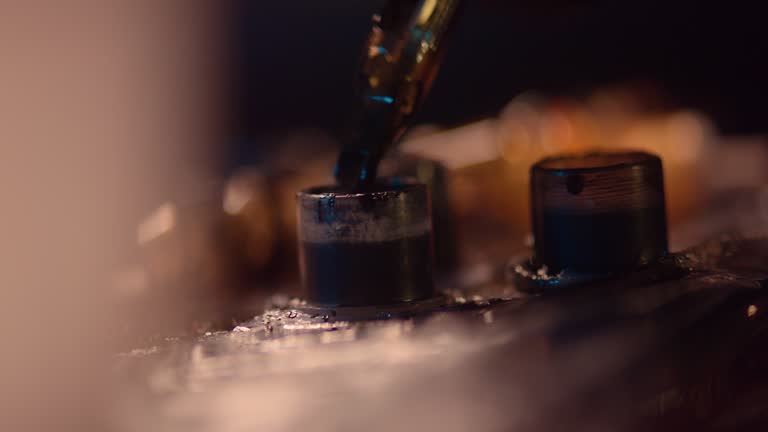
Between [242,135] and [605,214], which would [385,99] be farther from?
[242,135]

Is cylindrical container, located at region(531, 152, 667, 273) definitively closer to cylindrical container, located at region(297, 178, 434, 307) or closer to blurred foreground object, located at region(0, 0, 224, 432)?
cylindrical container, located at region(297, 178, 434, 307)

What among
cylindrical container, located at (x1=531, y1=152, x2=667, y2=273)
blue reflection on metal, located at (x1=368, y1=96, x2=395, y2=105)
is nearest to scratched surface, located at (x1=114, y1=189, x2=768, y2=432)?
cylindrical container, located at (x1=531, y1=152, x2=667, y2=273)

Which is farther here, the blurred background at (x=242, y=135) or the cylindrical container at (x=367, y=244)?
the blurred background at (x=242, y=135)

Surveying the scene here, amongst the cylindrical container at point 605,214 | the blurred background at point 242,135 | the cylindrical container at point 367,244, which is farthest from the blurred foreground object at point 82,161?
the cylindrical container at point 605,214

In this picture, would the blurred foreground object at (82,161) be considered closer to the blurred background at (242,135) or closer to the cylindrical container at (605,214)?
the blurred background at (242,135)

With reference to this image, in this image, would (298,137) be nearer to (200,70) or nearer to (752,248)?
(200,70)

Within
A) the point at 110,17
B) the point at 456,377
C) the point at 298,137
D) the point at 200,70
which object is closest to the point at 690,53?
the point at 298,137
